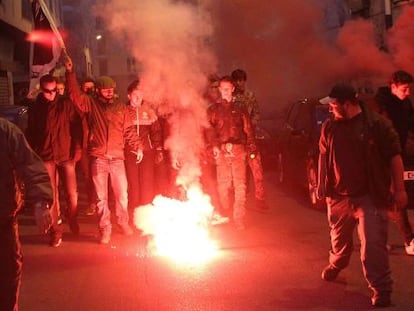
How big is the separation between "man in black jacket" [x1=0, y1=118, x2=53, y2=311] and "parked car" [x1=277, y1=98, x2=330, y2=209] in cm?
641

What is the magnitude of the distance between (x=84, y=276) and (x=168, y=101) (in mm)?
3168

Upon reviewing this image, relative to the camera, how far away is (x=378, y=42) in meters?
18.3

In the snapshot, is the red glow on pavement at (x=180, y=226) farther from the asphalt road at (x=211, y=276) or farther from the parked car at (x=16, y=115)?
the parked car at (x=16, y=115)

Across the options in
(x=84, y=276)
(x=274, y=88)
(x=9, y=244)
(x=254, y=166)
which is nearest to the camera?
(x=9, y=244)

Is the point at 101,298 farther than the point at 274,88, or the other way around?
the point at 274,88

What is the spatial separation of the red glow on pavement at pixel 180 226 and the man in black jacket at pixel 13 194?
3053 mm

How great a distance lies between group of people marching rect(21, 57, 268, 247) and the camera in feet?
26.2

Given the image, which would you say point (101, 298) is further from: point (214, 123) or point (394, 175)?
point (214, 123)

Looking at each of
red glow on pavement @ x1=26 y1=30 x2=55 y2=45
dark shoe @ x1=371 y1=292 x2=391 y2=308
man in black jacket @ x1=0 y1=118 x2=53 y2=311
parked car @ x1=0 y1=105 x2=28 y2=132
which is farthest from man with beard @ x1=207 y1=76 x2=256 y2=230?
man in black jacket @ x1=0 y1=118 x2=53 y2=311

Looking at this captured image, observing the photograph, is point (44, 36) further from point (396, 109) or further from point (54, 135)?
point (396, 109)

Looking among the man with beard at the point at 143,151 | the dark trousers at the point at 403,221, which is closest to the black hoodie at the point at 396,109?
the dark trousers at the point at 403,221

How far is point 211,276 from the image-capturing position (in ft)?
20.8

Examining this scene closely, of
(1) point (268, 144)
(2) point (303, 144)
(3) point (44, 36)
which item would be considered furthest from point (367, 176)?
(1) point (268, 144)

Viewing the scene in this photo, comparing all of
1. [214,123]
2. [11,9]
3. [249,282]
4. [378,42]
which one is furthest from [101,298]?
[11,9]
